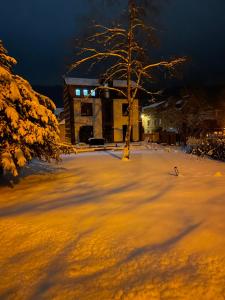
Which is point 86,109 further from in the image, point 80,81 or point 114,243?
point 114,243

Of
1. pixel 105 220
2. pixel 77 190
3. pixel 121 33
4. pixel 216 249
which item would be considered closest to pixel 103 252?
pixel 105 220

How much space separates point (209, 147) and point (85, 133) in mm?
22712

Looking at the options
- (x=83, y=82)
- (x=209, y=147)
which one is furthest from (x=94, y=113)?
(x=209, y=147)

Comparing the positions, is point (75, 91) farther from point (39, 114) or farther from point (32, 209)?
point (32, 209)

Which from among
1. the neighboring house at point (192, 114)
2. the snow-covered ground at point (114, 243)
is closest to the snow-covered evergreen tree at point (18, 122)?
the snow-covered ground at point (114, 243)

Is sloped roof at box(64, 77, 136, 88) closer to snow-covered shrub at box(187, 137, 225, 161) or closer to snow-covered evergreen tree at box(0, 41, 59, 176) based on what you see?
snow-covered shrub at box(187, 137, 225, 161)

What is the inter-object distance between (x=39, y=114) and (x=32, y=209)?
391cm

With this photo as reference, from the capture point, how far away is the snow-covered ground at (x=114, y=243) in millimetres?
3426

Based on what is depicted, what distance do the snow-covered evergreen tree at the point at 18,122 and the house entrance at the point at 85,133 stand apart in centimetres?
2710

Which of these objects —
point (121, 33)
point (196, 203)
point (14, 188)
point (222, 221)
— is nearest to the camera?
point (222, 221)

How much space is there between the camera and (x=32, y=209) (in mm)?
6711

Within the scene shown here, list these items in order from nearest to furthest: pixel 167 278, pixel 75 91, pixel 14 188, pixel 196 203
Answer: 1. pixel 167 278
2. pixel 196 203
3. pixel 14 188
4. pixel 75 91

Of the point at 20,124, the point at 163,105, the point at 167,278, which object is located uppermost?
the point at 163,105

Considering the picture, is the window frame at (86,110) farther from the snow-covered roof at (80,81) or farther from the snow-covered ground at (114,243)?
the snow-covered ground at (114,243)
